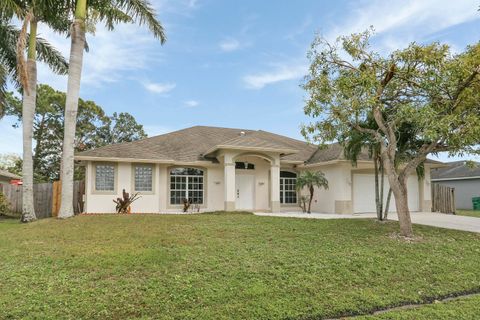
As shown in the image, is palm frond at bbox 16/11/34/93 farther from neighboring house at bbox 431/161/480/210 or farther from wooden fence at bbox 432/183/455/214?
neighboring house at bbox 431/161/480/210

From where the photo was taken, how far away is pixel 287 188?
2091cm

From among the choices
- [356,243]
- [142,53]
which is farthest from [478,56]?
→ [142,53]

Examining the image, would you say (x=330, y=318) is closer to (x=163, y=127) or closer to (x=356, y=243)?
(x=356, y=243)

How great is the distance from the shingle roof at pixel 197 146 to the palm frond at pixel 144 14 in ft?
19.7

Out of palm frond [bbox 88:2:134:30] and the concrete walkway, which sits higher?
palm frond [bbox 88:2:134:30]

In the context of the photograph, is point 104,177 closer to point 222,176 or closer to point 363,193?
point 222,176

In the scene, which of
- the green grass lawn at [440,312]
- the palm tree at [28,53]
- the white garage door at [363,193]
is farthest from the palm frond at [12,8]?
the white garage door at [363,193]

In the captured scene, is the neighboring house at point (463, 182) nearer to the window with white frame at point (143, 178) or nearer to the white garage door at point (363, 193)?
the white garage door at point (363, 193)

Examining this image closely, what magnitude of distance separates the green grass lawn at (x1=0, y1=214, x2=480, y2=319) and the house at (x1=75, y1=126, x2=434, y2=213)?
653cm

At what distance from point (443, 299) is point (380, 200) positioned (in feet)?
A: 27.1

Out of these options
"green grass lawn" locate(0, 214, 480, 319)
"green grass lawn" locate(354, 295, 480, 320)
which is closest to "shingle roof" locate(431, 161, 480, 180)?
"green grass lawn" locate(0, 214, 480, 319)

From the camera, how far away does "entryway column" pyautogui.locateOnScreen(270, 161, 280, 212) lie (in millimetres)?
18500

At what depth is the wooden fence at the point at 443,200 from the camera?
69.1 feet

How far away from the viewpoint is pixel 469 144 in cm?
1002
